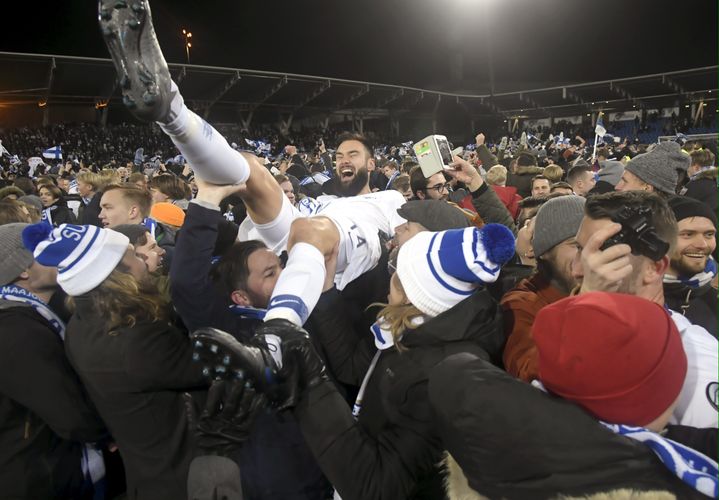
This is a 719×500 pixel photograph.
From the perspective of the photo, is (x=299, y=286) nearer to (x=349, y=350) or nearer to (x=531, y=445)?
(x=349, y=350)

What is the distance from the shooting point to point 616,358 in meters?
1.06

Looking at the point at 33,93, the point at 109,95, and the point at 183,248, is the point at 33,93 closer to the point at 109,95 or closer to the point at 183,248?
the point at 109,95

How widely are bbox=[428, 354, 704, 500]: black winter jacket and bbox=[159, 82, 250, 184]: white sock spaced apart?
1.30 meters

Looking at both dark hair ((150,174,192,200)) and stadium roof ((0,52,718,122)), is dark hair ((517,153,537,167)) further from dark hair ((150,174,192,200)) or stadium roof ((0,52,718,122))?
stadium roof ((0,52,718,122))

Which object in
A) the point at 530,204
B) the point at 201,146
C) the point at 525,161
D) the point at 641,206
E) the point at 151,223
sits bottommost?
the point at 525,161

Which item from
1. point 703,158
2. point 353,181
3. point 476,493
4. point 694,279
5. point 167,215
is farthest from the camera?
point 703,158

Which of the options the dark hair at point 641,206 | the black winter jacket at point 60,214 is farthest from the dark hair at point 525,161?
the black winter jacket at point 60,214

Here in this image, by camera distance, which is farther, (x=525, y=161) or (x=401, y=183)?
(x=525, y=161)

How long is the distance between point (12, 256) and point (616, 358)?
8.67ft

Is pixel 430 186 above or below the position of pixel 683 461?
below

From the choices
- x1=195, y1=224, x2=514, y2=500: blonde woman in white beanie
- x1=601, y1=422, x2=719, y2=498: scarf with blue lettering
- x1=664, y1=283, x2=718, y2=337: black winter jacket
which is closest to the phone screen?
x1=664, y1=283, x2=718, y2=337: black winter jacket

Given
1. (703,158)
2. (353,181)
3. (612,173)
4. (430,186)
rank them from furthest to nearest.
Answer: (703,158) < (612,173) < (430,186) < (353,181)

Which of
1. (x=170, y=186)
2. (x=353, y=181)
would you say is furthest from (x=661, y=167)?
(x=170, y=186)

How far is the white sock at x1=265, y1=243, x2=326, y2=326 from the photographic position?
1889mm
